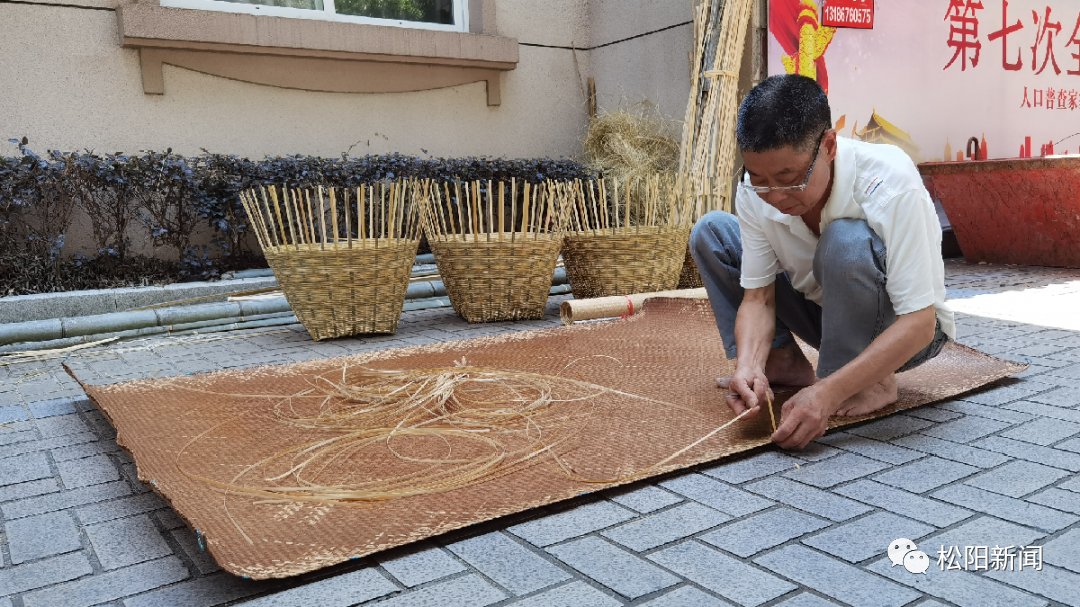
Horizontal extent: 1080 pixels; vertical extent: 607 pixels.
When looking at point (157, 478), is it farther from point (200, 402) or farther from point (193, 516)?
point (200, 402)

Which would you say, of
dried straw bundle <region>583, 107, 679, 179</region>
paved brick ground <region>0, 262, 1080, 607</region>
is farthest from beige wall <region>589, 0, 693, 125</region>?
paved brick ground <region>0, 262, 1080, 607</region>

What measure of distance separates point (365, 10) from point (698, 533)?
4.68 meters

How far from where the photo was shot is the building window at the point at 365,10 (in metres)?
4.90

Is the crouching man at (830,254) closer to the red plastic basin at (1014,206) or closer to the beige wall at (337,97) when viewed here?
the beige wall at (337,97)

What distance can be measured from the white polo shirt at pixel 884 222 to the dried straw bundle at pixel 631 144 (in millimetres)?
2973

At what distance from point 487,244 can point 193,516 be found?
236 cm

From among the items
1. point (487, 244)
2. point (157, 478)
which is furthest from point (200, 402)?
point (487, 244)

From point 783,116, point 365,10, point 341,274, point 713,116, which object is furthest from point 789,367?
point 365,10

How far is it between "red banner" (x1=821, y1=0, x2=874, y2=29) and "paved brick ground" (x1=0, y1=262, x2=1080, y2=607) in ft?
11.4

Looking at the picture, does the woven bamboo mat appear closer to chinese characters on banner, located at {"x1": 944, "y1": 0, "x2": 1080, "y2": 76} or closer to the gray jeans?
the gray jeans

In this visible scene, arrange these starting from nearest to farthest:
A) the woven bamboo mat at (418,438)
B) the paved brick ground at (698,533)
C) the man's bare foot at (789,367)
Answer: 1. the paved brick ground at (698,533)
2. the woven bamboo mat at (418,438)
3. the man's bare foot at (789,367)

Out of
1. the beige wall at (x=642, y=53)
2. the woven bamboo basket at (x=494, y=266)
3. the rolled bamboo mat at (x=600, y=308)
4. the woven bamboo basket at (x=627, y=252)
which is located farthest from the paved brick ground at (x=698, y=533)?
the beige wall at (x=642, y=53)

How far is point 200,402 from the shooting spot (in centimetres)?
245

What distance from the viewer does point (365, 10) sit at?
5.40 m
